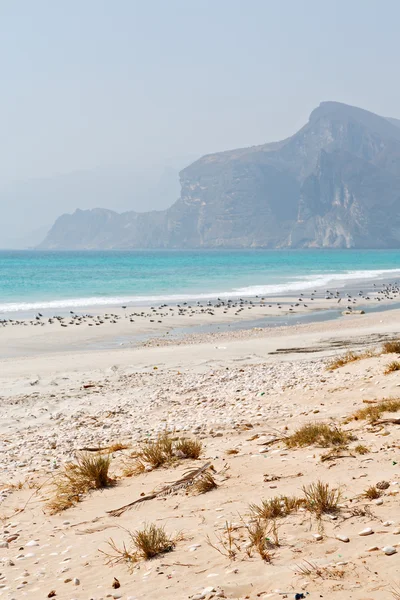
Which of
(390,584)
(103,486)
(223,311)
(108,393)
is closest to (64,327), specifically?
(223,311)

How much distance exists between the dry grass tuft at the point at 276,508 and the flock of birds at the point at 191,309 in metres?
21.4

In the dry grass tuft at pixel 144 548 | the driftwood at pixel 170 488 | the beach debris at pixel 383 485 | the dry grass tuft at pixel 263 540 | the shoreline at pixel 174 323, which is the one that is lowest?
the shoreline at pixel 174 323

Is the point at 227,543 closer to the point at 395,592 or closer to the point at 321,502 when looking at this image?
the point at 321,502

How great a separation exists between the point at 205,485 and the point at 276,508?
130 centimetres

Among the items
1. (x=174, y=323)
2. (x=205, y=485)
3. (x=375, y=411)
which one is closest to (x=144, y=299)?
(x=174, y=323)

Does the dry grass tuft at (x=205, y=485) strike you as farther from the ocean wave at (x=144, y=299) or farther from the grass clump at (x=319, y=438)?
the ocean wave at (x=144, y=299)

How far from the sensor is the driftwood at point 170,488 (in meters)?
6.42

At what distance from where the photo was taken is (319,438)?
7.55 metres

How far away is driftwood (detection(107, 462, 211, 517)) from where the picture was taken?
6422 mm

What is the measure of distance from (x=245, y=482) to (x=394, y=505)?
5.84 ft

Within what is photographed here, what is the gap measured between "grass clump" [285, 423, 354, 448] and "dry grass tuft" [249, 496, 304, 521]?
1915 mm

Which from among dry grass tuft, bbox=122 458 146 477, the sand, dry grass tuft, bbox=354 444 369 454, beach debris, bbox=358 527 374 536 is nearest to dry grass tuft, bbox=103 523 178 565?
the sand

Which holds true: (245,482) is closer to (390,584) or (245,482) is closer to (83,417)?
(390,584)

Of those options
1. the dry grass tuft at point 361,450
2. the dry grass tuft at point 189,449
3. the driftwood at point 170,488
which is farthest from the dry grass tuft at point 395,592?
the dry grass tuft at point 189,449
